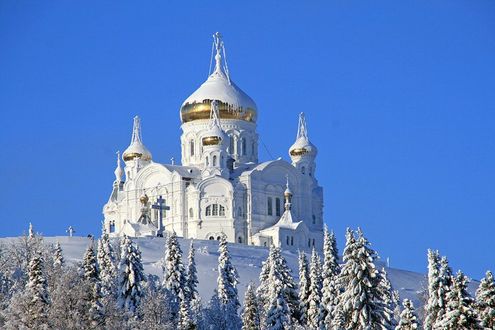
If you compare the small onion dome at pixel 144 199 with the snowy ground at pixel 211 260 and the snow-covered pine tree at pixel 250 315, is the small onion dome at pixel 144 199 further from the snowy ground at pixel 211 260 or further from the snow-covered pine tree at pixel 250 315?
the snow-covered pine tree at pixel 250 315

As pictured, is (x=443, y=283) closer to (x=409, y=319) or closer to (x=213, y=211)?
(x=409, y=319)

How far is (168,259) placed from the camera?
6225cm

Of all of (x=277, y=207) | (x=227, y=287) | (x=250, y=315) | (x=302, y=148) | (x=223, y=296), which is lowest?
(x=250, y=315)

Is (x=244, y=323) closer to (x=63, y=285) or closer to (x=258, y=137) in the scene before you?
(x=63, y=285)

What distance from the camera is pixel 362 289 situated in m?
41.6

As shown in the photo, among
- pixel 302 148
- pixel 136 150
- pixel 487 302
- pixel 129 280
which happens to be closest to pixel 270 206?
pixel 302 148

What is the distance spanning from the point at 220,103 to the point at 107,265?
3564 cm

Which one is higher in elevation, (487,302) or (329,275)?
(329,275)

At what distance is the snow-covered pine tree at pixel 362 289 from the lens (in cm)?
Result: 4144

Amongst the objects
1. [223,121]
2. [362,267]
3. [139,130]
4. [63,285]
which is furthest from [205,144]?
[362,267]

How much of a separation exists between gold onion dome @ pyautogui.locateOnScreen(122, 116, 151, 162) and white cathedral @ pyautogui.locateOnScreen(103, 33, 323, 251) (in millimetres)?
71

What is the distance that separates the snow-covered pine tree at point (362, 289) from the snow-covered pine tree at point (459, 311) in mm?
5012

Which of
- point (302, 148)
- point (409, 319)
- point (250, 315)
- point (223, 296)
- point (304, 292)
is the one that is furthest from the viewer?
point (302, 148)

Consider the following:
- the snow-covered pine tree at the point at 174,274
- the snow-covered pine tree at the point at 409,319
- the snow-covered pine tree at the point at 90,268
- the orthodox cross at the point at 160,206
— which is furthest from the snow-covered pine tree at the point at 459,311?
the orthodox cross at the point at 160,206
